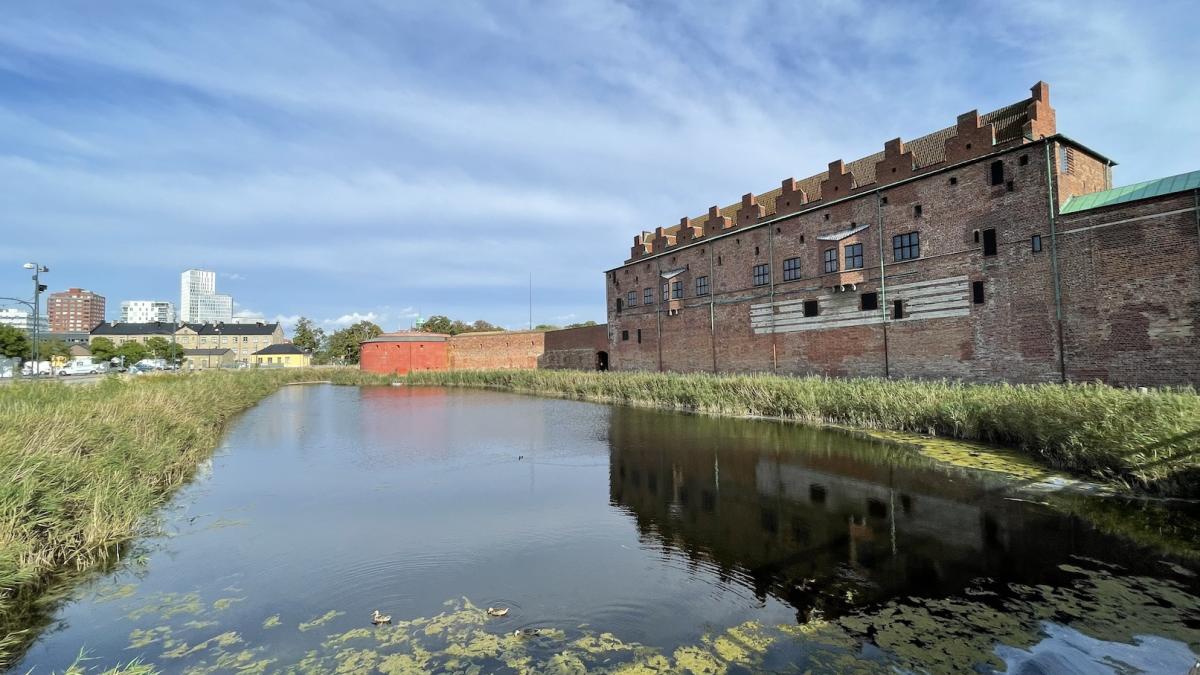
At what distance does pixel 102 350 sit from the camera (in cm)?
6122

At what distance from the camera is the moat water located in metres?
3.95

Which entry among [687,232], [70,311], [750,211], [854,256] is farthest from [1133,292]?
[70,311]

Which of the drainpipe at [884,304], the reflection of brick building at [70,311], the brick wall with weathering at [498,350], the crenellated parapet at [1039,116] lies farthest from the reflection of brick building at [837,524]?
the reflection of brick building at [70,311]

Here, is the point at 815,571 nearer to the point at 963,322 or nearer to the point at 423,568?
the point at 423,568

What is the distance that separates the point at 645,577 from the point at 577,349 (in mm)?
33763

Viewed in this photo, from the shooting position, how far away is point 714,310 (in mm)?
27406

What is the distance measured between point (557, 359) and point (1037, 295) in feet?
97.2

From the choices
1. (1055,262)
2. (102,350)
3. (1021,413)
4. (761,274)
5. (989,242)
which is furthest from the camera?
(102,350)

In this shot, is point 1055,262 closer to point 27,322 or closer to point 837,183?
point 837,183

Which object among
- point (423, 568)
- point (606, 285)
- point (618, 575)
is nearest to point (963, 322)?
point (618, 575)

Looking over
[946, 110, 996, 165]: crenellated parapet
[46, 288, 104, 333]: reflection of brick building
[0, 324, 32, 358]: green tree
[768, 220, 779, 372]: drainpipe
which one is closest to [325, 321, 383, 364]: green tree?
[0, 324, 32, 358]: green tree

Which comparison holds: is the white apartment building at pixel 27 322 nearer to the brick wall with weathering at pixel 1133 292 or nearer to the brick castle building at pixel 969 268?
the brick castle building at pixel 969 268

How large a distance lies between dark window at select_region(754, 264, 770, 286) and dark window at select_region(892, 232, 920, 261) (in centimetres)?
577

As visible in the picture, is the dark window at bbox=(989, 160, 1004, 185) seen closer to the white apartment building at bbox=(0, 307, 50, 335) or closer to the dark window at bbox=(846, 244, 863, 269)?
the dark window at bbox=(846, 244, 863, 269)
